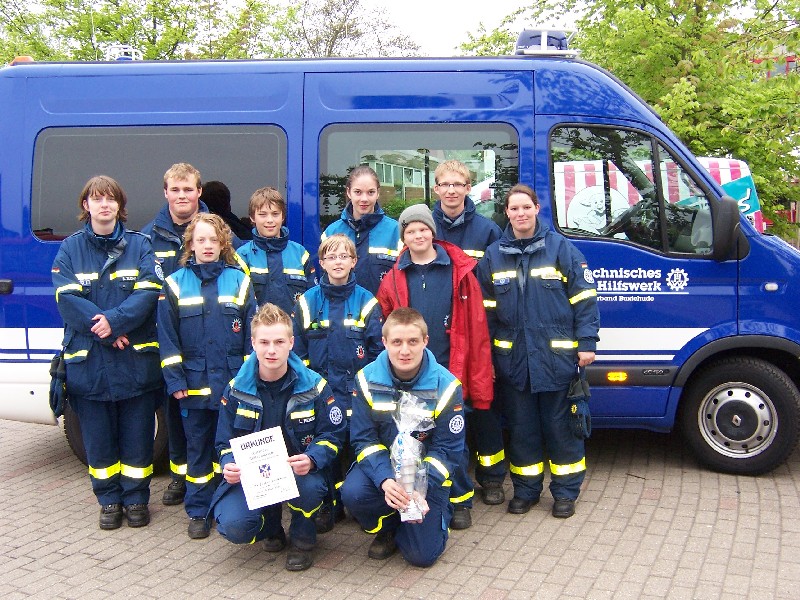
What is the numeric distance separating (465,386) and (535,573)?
108cm

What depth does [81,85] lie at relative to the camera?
5.28 metres

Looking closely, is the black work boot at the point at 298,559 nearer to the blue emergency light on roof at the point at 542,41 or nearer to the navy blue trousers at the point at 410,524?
the navy blue trousers at the point at 410,524

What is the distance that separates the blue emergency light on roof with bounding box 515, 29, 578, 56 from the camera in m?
5.39

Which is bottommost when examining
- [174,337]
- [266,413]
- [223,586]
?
[223,586]

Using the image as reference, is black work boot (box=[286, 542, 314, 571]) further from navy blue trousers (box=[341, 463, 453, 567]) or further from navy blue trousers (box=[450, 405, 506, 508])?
navy blue trousers (box=[450, 405, 506, 508])

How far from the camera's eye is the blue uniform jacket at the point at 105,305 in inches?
171

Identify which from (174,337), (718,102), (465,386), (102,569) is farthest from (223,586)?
(718,102)

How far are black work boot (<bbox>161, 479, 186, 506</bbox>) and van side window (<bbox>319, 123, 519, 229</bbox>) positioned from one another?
190 centimetres

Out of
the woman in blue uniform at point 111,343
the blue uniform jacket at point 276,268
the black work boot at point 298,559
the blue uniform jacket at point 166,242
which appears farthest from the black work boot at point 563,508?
the blue uniform jacket at point 166,242

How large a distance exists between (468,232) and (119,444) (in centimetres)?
242

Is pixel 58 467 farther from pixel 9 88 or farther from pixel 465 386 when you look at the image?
pixel 465 386

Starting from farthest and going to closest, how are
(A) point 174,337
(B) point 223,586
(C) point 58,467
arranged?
1. (C) point 58,467
2. (A) point 174,337
3. (B) point 223,586

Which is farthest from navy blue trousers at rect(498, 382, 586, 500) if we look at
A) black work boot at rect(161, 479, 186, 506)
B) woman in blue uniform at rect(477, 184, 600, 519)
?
black work boot at rect(161, 479, 186, 506)

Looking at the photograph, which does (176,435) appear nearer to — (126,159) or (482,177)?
(126,159)
